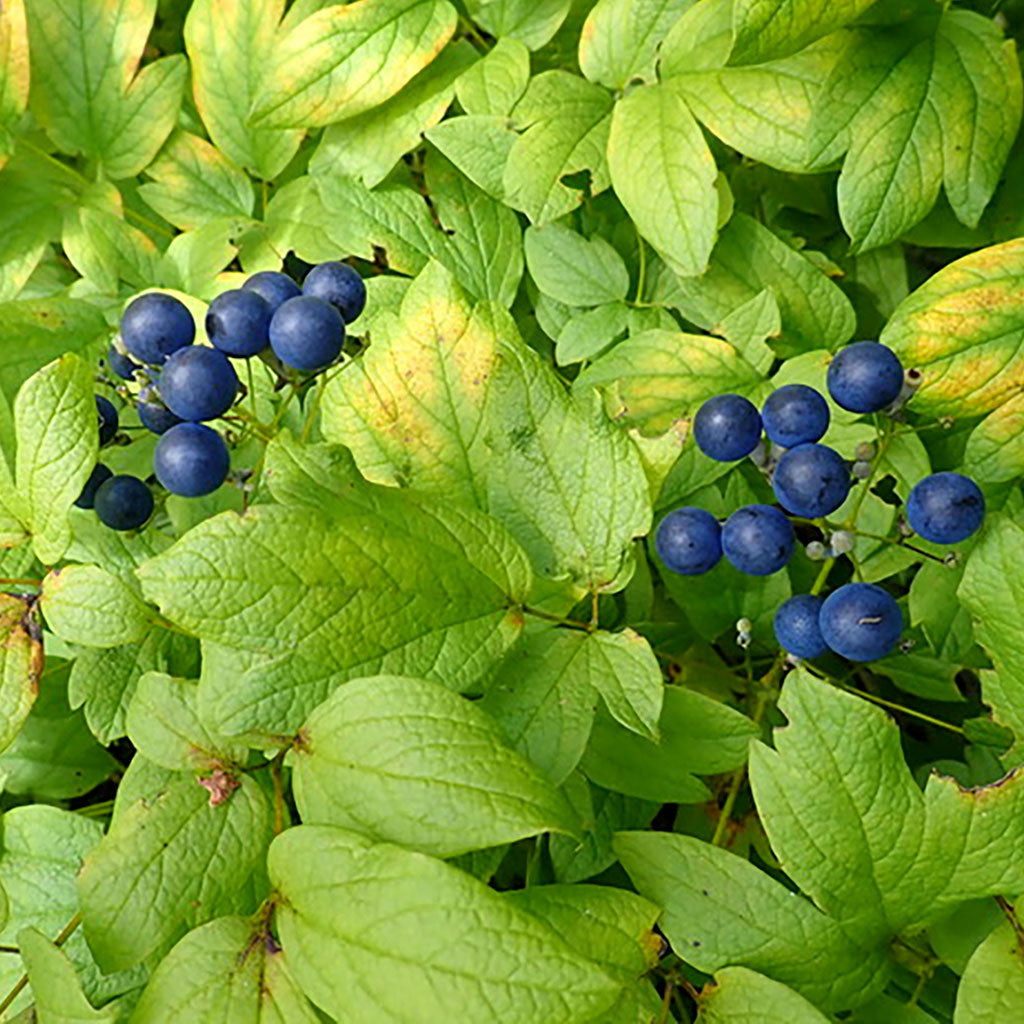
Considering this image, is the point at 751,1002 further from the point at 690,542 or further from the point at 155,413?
the point at 155,413

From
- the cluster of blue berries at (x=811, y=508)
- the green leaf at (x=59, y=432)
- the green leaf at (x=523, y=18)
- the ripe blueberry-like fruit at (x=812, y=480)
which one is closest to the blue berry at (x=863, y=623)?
the cluster of blue berries at (x=811, y=508)

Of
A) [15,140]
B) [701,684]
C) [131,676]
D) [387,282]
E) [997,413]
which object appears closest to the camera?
[997,413]

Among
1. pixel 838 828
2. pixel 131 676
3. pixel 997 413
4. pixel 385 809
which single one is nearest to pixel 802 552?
pixel 997 413

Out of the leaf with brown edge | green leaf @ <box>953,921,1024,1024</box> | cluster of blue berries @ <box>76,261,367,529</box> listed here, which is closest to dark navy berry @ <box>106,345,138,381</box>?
cluster of blue berries @ <box>76,261,367,529</box>

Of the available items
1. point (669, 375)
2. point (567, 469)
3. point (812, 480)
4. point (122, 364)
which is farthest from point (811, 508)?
point (122, 364)

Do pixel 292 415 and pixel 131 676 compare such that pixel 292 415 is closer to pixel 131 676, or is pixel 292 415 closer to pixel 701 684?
pixel 131 676

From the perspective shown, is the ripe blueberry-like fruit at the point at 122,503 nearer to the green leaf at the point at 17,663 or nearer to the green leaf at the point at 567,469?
the green leaf at the point at 17,663

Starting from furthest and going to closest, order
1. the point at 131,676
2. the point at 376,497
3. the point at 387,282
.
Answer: the point at 387,282, the point at 131,676, the point at 376,497
